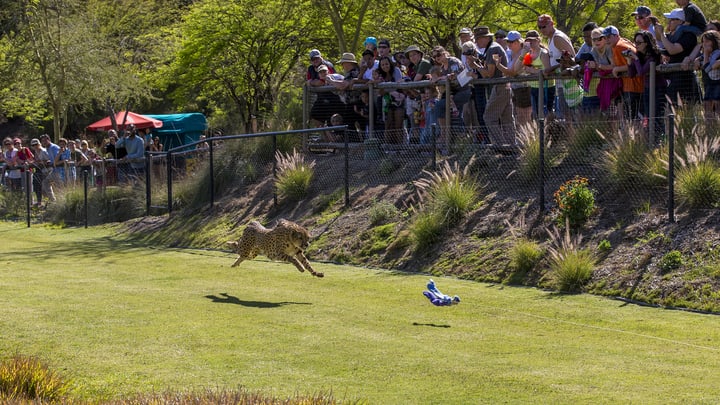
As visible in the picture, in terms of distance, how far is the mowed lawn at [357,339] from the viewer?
8844mm

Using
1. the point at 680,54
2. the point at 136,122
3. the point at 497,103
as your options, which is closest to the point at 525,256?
the point at 680,54

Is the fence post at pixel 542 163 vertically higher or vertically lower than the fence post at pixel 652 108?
lower

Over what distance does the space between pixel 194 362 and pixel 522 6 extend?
912 inches

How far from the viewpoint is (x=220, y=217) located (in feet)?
77.7

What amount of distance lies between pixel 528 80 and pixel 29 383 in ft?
40.3

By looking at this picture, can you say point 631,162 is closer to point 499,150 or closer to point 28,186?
point 499,150

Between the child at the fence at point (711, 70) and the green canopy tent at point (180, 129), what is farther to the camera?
the green canopy tent at point (180, 129)

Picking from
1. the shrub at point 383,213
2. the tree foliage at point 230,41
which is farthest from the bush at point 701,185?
the tree foliage at point 230,41

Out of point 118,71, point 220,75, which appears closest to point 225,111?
point 118,71

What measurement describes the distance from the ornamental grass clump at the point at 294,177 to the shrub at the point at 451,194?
4.26m

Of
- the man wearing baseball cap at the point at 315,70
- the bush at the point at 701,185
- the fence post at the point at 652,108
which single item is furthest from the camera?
the man wearing baseball cap at the point at 315,70

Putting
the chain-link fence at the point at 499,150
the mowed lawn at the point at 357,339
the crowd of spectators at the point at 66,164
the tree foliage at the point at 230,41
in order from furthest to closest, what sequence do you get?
the tree foliage at the point at 230,41 < the crowd of spectators at the point at 66,164 < the chain-link fence at the point at 499,150 < the mowed lawn at the point at 357,339

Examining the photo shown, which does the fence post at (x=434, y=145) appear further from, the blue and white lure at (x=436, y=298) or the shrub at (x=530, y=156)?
the blue and white lure at (x=436, y=298)

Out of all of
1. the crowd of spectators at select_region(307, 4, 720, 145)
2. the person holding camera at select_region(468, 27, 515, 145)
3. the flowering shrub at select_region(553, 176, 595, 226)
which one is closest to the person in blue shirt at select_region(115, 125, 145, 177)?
the crowd of spectators at select_region(307, 4, 720, 145)
